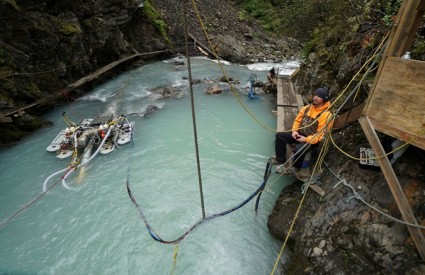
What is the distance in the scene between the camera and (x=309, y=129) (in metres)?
5.62

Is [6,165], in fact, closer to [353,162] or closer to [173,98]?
[173,98]

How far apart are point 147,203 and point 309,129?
4.10m

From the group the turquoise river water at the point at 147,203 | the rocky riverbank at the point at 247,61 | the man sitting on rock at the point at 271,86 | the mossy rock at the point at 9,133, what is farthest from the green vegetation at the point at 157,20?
the mossy rock at the point at 9,133

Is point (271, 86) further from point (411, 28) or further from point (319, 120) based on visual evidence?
point (411, 28)

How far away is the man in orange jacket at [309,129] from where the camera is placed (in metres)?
5.07

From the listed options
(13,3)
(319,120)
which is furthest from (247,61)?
(319,120)

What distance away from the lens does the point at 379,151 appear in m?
3.81

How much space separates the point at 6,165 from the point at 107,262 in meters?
5.24

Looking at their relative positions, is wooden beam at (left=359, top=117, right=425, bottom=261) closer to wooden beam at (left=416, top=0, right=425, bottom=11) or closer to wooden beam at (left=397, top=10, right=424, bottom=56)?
wooden beam at (left=397, top=10, right=424, bottom=56)

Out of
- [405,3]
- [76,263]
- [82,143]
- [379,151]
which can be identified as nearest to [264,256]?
[379,151]

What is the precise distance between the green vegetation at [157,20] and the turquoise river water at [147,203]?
13.5 meters

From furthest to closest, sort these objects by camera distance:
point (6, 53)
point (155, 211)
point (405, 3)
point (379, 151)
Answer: point (6, 53) → point (155, 211) → point (379, 151) → point (405, 3)

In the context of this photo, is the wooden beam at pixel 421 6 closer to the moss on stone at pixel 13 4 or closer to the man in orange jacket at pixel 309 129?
the man in orange jacket at pixel 309 129

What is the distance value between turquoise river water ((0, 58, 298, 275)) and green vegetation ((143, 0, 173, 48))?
13533mm
